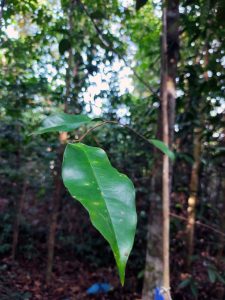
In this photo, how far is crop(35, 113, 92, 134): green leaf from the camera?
0.89 meters

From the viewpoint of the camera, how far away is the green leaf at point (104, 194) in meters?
0.61

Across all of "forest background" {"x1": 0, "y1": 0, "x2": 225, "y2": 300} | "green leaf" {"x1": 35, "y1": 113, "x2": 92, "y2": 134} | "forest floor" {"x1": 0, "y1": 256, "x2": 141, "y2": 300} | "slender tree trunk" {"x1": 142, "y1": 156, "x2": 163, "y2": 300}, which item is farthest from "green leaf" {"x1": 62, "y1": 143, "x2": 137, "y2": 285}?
"forest floor" {"x1": 0, "y1": 256, "x2": 141, "y2": 300}

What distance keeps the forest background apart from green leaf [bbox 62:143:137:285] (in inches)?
82.9

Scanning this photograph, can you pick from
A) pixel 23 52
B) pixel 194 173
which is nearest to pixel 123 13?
pixel 23 52

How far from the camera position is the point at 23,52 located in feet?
10.9

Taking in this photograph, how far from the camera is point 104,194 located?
0.68 metres

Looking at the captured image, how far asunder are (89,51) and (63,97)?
0.57 m

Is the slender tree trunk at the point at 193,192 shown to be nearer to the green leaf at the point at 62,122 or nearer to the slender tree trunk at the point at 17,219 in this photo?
the slender tree trunk at the point at 17,219

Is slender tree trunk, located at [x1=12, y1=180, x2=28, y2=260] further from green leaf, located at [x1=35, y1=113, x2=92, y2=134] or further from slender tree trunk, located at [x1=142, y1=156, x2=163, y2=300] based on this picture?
green leaf, located at [x1=35, y1=113, x2=92, y2=134]

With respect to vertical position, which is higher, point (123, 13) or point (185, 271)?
point (123, 13)

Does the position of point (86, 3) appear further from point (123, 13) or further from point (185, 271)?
point (185, 271)

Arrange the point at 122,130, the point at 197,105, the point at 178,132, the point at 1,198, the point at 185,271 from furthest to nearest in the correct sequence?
the point at 1,198 < the point at 122,130 < the point at 185,271 < the point at 197,105 < the point at 178,132

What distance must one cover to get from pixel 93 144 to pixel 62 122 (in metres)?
2.81

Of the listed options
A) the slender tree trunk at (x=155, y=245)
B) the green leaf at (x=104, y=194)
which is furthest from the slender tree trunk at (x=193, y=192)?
the green leaf at (x=104, y=194)
